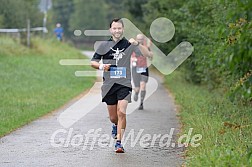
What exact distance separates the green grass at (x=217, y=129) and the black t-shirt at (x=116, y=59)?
1.53m

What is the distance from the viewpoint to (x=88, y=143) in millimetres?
10930

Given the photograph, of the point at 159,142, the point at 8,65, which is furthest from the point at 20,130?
the point at 8,65

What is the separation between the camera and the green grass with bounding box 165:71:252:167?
8.10 m

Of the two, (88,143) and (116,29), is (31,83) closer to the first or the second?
(88,143)

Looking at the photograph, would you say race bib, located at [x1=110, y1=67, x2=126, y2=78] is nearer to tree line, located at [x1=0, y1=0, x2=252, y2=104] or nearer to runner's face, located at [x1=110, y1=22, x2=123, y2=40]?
runner's face, located at [x1=110, y1=22, x2=123, y2=40]

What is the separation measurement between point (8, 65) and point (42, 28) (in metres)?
20.2

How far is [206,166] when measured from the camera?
26.3 ft

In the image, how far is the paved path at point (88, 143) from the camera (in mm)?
9281

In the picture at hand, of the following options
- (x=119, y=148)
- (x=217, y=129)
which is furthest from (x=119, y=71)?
(x=217, y=129)

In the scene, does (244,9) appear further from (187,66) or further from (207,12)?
(187,66)

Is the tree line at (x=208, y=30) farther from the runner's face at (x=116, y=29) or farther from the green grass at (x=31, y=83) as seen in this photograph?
the green grass at (x=31, y=83)

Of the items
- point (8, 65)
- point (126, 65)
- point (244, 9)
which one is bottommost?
point (8, 65)

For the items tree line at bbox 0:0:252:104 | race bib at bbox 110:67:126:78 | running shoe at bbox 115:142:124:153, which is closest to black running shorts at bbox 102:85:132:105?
race bib at bbox 110:67:126:78

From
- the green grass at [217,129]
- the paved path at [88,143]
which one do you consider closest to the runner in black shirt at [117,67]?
the paved path at [88,143]
